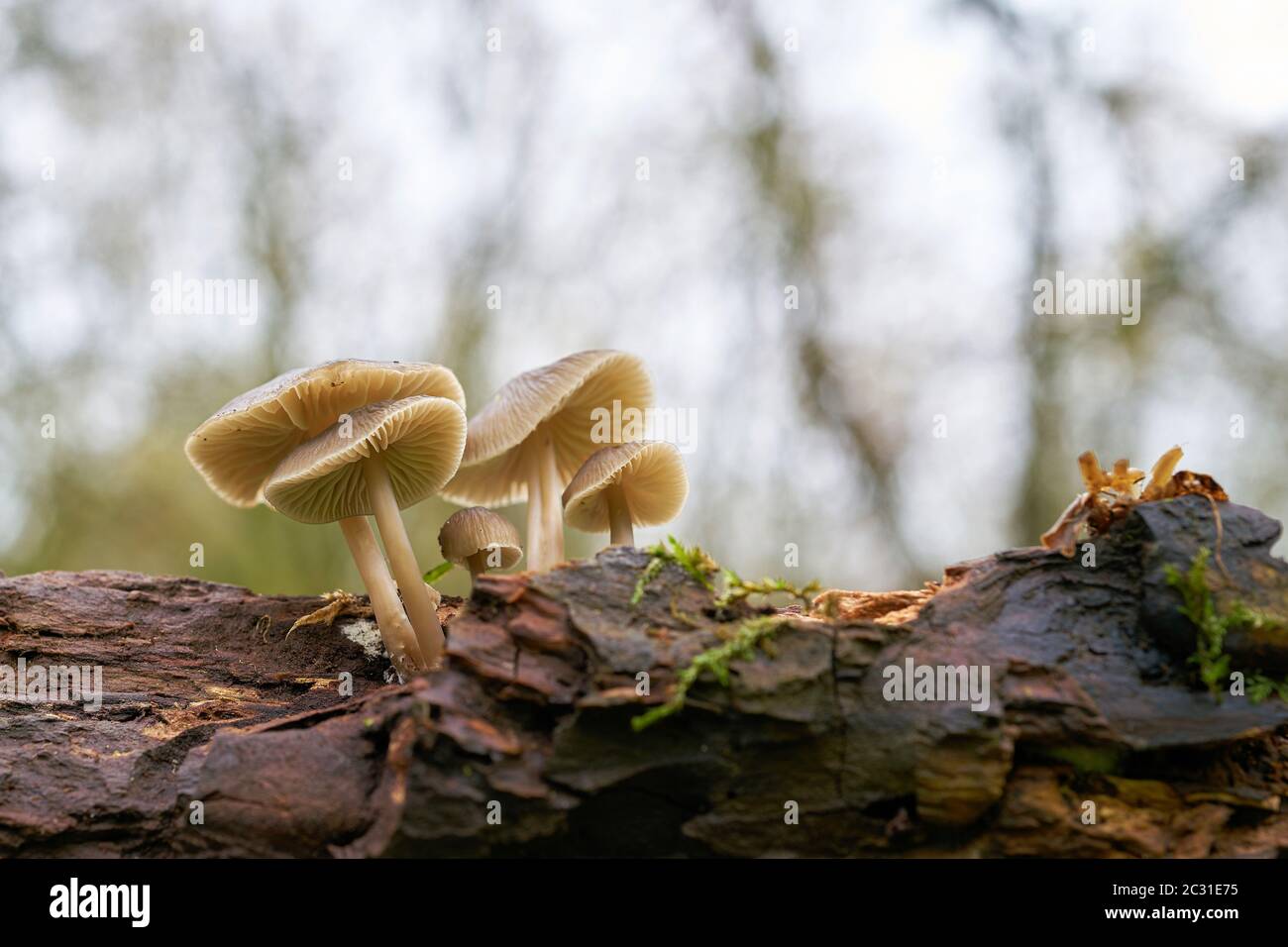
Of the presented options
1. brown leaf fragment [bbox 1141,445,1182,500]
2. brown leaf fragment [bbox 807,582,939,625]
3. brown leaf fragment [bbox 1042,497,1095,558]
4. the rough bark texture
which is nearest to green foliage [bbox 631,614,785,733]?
the rough bark texture

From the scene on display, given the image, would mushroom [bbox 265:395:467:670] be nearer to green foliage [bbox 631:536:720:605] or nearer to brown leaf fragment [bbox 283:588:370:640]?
brown leaf fragment [bbox 283:588:370:640]

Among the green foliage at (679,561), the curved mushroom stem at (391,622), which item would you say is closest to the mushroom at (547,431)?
the curved mushroom stem at (391,622)

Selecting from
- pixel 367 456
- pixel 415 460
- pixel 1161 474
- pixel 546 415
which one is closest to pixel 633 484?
pixel 546 415

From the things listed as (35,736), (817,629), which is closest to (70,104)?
(35,736)

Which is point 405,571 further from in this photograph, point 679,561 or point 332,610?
point 679,561
